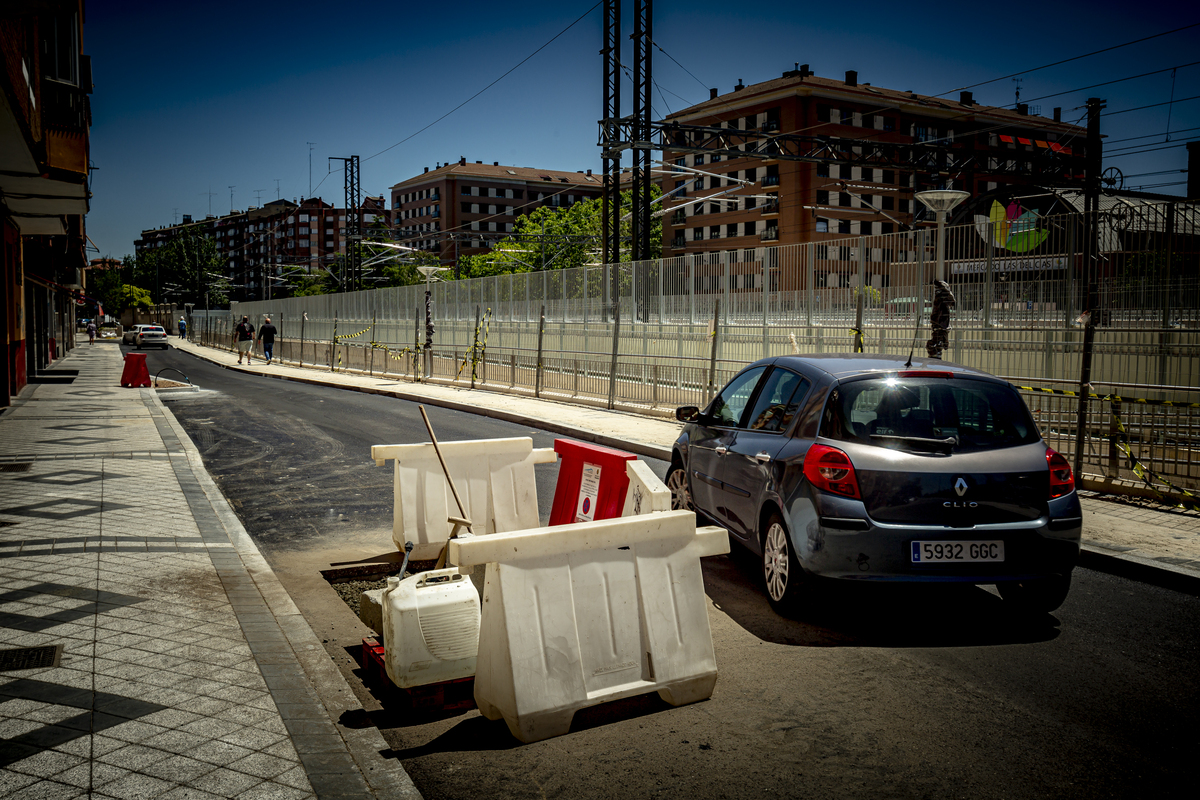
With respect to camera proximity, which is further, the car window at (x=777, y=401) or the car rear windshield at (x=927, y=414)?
the car window at (x=777, y=401)

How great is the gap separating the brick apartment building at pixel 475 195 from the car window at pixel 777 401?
121974mm

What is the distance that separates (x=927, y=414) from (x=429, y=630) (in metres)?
3.11

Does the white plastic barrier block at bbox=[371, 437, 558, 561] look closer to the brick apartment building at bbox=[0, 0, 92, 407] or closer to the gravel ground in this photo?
A: the gravel ground

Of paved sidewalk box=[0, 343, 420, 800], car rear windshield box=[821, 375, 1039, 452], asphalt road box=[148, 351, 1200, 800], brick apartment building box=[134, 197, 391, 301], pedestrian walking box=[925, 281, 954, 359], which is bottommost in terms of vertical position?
asphalt road box=[148, 351, 1200, 800]

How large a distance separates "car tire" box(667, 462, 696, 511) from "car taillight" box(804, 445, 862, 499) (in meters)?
2.06

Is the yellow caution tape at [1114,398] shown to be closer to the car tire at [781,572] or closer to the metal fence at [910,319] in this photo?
the metal fence at [910,319]

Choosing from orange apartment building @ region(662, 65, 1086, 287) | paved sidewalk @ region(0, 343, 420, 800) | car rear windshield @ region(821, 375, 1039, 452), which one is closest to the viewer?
paved sidewalk @ region(0, 343, 420, 800)

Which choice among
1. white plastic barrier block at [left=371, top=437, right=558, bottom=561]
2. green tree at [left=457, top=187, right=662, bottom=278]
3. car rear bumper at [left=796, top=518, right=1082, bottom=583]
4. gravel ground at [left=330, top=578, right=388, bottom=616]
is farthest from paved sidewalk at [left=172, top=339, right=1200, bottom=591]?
green tree at [left=457, top=187, right=662, bottom=278]

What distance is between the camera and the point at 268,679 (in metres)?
4.18

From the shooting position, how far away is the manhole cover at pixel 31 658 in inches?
168

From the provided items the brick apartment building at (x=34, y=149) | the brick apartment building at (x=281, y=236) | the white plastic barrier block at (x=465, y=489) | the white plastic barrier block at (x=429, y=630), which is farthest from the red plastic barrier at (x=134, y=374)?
the brick apartment building at (x=281, y=236)

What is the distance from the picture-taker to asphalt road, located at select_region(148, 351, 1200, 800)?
3418 mm

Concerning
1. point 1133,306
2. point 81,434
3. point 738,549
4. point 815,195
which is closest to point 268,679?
point 738,549

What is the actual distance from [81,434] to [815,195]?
220 feet
